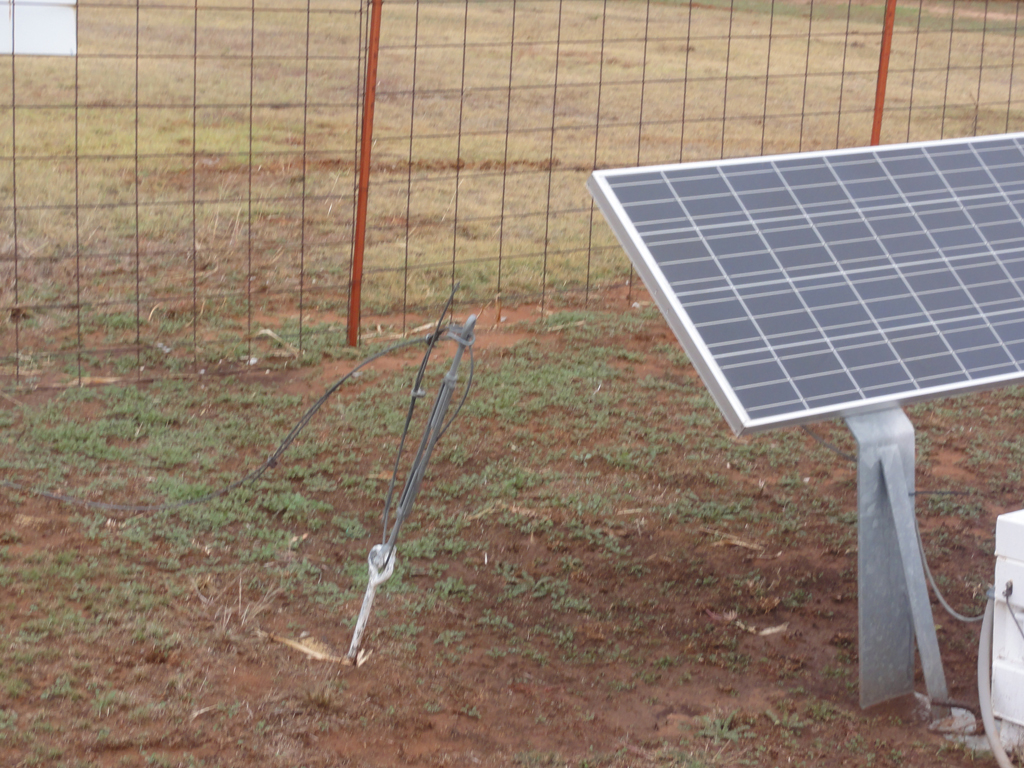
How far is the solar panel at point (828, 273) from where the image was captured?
3.52 m

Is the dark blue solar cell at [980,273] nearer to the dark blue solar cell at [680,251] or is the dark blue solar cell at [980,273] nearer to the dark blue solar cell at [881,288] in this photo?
the dark blue solar cell at [881,288]

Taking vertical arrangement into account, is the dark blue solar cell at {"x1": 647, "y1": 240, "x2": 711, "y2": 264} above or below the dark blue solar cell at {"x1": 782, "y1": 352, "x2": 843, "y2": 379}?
above

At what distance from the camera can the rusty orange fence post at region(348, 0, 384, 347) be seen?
20.6 ft

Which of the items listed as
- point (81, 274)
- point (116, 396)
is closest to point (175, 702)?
point (116, 396)

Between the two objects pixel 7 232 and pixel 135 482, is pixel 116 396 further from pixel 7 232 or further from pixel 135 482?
pixel 7 232

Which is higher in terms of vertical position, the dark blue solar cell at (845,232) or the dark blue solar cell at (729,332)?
the dark blue solar cell at (845,232)

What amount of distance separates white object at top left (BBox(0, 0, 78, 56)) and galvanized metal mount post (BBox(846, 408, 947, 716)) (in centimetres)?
427

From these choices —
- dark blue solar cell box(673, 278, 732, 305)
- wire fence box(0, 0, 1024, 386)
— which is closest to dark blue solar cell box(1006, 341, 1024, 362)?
dark blue solar cell box(673, 278, 732, 305)

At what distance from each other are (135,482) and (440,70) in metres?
10.2

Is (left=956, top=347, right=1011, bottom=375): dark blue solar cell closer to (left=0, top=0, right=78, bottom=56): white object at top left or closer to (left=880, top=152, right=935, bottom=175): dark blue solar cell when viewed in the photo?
(left=880, top=152, right=935, bottom=175): dark blue solar cell

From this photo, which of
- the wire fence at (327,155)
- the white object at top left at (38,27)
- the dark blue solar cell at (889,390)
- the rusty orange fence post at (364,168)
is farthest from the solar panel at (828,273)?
the white object at top left at (38,27)

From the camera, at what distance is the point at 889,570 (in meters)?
3.75

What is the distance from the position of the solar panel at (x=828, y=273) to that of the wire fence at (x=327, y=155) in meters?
2.67

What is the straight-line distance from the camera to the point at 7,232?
8.11 m
